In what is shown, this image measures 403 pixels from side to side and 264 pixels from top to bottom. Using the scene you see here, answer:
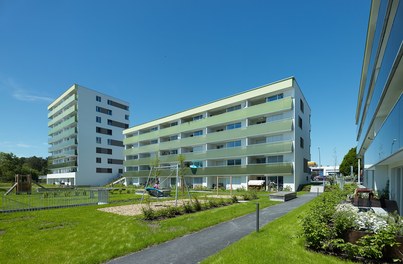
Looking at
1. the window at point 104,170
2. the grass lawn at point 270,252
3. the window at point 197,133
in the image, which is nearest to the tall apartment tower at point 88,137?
the window at point 104,170

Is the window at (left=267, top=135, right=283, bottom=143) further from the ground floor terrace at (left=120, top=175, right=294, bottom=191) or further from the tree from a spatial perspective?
the tree

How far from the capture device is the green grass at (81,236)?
24.3ft

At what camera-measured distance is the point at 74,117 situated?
228 ft

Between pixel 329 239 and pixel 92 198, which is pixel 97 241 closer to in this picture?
pixel 329 239

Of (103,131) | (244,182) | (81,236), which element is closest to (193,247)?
(81,236)

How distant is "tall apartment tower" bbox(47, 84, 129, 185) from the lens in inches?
2662

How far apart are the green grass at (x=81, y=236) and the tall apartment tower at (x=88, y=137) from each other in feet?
189

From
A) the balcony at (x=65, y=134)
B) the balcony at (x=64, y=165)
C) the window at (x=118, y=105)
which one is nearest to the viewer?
the balcony at (x=64, y=165)

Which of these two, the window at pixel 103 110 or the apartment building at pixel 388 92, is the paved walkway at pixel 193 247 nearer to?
the apartment building at pixel 388 92

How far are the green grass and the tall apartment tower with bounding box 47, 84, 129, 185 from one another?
57.6 metres

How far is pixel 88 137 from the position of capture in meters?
68.6

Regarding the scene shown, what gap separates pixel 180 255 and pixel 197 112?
4472cm

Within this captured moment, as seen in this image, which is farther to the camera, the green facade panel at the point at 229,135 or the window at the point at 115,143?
the window at the point at 115,143

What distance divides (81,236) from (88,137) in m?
64.6
